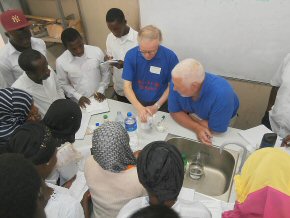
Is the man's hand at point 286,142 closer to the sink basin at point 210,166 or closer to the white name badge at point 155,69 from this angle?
the sink basin at point 210,166

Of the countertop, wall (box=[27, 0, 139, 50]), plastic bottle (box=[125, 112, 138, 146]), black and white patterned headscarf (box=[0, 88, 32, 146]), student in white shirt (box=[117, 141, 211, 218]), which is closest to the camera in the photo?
student in white shirt (box=[117, 141, 211, 218])

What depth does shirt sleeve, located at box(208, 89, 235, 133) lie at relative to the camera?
6.64ft

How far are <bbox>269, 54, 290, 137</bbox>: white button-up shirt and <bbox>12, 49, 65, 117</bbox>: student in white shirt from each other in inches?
87.7

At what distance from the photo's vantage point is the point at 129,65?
252 centimetres

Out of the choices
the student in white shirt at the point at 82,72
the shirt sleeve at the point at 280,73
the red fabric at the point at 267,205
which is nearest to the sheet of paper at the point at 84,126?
the student in white shirt at the point at 82,72

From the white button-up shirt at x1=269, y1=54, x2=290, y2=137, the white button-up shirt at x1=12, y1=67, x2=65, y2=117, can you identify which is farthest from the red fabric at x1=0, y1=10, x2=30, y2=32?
the white button-up shirt at x1=269, y1=54, x2=290, y2=137

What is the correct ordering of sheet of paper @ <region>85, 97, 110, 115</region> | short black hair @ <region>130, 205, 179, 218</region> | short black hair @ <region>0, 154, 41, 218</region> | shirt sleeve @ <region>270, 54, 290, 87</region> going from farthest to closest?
sheet of paper @ <region>85, 97, 110, 115</region>
shirt sleeve @ <region>270, 54, 290, 87</region>
short black hair @ <region>0, 154, 41, 218</region>
short black hair @ <region>130, 205, 179, 218</region>

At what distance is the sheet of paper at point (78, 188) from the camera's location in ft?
5.78

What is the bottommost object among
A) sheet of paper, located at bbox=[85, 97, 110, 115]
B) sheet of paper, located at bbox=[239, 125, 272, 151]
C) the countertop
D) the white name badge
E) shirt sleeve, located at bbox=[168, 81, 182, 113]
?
the countertop

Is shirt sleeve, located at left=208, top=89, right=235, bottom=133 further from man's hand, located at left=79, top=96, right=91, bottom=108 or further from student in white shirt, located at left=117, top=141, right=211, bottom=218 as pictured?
man's hand, located at left=79, top=96, right=91, bottom=108

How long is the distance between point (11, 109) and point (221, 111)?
166 centimetres

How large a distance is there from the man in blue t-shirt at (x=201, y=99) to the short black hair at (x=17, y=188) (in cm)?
134

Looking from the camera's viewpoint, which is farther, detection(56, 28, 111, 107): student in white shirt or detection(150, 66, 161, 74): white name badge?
detection(56, 28, 111, 107): student in white shirt

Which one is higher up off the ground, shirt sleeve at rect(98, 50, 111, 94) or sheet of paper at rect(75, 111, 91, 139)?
shirt sleeve at rect(98, 50, 111, 94)
